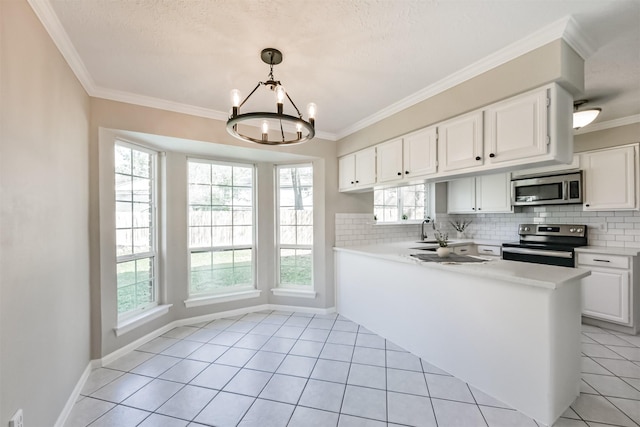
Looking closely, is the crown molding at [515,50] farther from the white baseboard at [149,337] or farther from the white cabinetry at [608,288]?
the white baseboard at [149,337]

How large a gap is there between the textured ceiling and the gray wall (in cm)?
32

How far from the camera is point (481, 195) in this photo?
176 inches

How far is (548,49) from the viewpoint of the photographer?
1.70 metres

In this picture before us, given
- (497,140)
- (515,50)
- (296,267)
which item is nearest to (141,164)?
(296,267)

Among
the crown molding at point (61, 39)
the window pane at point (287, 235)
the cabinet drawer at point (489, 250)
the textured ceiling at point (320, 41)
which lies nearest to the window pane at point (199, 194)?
the window pane at point (287, 235)

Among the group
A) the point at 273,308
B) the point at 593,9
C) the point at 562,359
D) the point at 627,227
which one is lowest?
the point at 273,308

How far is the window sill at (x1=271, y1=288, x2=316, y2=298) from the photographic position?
3.70 metres

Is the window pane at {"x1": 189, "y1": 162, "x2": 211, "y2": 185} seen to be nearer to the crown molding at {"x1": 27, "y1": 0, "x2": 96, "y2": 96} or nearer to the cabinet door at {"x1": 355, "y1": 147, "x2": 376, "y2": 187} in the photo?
the crown molding at {"x1": 27, "y1": 0, "x2": 96, "y2": 96}

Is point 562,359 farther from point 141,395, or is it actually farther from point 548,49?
point 141,395

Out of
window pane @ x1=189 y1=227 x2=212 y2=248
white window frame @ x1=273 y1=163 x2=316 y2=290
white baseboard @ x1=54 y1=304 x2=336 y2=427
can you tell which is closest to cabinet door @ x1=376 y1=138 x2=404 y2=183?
white window frame @ x1=273 y1=163 x2=316 y2=290

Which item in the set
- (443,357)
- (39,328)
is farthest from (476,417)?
(39,328)

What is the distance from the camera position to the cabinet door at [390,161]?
2.87m

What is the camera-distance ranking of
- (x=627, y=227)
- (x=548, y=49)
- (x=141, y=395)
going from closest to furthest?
(x=548, y=49) < (x=141, y=395) < (x=627, y=227)

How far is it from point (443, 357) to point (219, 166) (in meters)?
3.35
